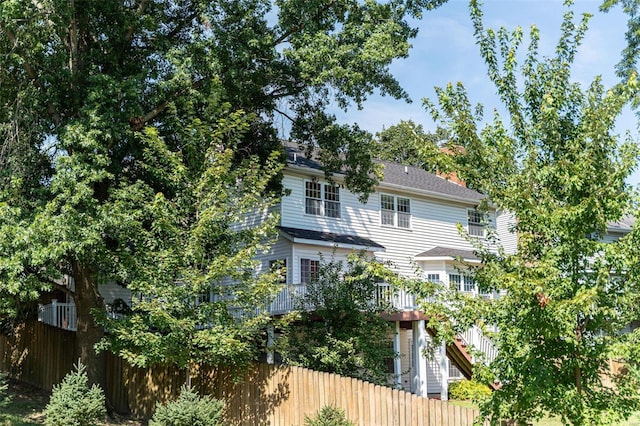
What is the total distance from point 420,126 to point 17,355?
150 ft

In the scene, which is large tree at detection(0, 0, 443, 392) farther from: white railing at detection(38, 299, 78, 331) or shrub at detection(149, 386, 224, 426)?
white railing at detection(38, 299, 78, 331)

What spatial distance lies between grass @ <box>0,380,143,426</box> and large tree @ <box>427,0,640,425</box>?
1107 cm

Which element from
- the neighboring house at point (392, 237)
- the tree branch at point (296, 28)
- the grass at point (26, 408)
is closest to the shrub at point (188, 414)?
the grass at point (26, 408)

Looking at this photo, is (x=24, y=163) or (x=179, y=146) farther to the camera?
(x=179, y=146)

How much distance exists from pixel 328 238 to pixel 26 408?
11293mm

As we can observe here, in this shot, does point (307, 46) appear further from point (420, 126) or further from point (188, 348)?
point (420, 126)

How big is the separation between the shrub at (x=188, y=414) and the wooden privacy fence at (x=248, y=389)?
1.45 m

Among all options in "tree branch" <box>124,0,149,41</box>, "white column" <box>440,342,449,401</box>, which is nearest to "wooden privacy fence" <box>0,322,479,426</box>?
"white column" <box>440,342,449,401</box>

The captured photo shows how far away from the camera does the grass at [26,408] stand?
15.0 metres

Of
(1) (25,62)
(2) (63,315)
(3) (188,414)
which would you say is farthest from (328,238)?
(1) (25,62)

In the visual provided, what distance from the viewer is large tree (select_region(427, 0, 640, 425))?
7910mm

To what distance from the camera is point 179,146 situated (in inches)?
701

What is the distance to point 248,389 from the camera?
15.7 m

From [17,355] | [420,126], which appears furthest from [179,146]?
[420,126]
